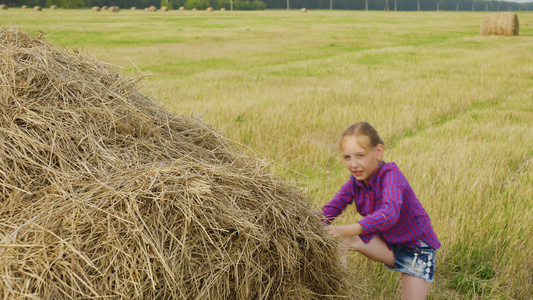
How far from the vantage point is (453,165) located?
5.88m

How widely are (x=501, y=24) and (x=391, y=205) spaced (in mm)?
36519

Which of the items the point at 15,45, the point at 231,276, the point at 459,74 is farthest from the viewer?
the point at 459,74

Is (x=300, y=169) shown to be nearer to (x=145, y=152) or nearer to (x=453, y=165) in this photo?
(x=453, y=165)

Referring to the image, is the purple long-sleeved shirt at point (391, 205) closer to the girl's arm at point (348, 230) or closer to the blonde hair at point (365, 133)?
the girl's arm at point (348, 230)

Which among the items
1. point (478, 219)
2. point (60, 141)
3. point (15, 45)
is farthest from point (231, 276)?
point (478, 219)

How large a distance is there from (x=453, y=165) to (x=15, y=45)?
461cm

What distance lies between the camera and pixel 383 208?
10.1 feet

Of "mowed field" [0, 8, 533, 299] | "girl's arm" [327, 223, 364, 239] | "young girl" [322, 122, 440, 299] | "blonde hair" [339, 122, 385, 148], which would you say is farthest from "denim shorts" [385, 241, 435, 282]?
"blonde hair" [339, 122, 385, 148]

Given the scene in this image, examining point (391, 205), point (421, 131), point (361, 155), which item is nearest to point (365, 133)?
point (361, 155)

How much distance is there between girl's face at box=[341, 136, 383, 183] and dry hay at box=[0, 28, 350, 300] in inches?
19.5

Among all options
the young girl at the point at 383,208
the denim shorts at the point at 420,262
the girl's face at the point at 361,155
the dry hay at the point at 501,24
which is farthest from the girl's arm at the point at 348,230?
the dry hay at the point at 501,24

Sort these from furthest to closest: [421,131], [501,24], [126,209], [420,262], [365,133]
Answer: [501,24], [421,131], [420,262], [365,133], [126,209]

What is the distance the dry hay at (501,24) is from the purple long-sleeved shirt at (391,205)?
117 feet

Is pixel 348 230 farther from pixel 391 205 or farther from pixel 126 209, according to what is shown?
pixel 126 209
